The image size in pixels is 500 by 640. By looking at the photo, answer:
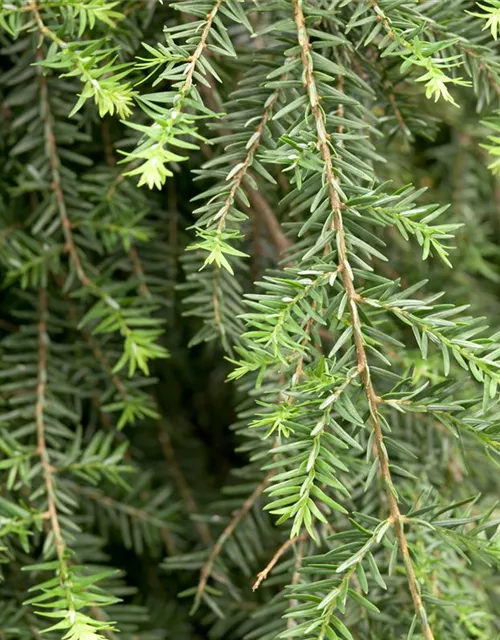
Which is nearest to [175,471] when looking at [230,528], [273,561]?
[230,528]

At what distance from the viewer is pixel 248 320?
398 mm

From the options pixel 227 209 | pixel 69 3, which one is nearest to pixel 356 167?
pixel 227 209

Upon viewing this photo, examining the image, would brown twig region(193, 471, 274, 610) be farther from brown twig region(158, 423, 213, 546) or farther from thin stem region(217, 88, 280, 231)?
thin stem region(217, 88, 280, 231)

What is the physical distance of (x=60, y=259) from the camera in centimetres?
66

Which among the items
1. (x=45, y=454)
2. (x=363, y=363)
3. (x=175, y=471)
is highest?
(x=363, y=363)

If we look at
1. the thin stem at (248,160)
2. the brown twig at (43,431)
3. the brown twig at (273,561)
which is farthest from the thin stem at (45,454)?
the thin stem at (248,160)

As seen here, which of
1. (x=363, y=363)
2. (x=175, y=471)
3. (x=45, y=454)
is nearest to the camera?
(x=363, y=363)

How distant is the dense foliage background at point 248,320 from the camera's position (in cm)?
41

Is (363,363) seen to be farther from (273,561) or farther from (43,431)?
(43,431)

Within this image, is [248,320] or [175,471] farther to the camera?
[175,471]

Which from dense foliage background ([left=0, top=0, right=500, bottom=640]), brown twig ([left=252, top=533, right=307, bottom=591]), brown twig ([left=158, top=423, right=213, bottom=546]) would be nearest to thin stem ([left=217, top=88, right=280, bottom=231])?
dense foliage background ([left=0, top=0, right=500, bottom=640])

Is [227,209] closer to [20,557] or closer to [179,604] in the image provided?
[20,557]

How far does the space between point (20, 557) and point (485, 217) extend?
0.65 meters

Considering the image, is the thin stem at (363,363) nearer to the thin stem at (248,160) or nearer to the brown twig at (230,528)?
the thin stem at (248,160)
